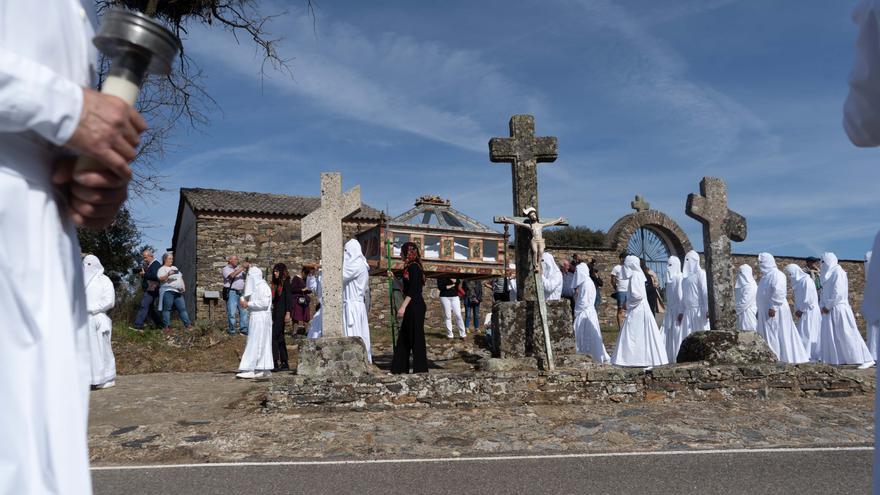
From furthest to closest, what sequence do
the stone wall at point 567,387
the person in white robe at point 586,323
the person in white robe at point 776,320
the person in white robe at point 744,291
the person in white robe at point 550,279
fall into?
1. the person in white robe at point 744,291
2. the person in white robe at point 550,279
3. the person in white robe at point 776,320
4. the person in white robe at point 586,323
5. the stone wall at point 567,387

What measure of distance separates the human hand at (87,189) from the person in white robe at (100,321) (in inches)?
360

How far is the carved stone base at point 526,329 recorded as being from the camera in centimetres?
944

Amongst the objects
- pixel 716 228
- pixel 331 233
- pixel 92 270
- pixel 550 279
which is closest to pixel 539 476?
pixel 331 233

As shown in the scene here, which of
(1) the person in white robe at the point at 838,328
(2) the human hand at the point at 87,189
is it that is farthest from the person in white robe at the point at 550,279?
(2) the human hand at the point at 87,189

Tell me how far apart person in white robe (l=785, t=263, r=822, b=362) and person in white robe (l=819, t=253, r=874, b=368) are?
2.63ft

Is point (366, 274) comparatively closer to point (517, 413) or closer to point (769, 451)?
point (517, 413)

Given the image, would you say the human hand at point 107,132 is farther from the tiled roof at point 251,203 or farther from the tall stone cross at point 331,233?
the tiled roof at point 251,203

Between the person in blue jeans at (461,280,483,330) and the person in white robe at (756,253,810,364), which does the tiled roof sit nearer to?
the person in blue jeans at (461,280,483,330)

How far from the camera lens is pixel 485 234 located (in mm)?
13375

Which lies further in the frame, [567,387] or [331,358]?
[331,358]

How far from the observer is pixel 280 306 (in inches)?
516

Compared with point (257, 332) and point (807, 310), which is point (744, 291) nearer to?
point (807, 310)

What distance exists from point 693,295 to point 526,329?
683cm

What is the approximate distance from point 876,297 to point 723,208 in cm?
885
